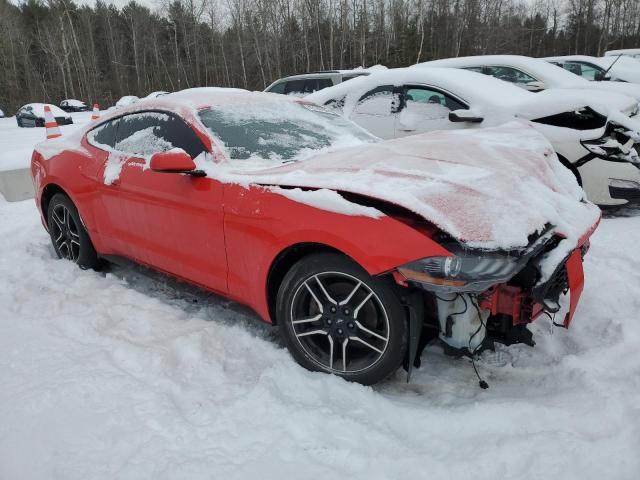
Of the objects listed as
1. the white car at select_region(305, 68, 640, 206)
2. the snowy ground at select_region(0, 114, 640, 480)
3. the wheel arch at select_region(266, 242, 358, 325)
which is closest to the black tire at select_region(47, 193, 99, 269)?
the snowy ground at select_region(0, 114, 640, 480)

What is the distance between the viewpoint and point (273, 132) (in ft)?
10.2

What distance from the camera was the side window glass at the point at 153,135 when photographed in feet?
9.61

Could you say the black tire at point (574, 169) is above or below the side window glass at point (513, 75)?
below

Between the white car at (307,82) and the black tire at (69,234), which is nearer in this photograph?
the black tire at (69,234)

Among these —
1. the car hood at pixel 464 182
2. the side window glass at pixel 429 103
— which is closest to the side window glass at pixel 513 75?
the side window glass at pixel 429 103

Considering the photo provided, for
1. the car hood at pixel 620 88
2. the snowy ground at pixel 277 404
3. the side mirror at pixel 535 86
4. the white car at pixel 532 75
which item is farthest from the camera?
the side mirror at pixel 535 86

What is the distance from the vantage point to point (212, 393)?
2.28m

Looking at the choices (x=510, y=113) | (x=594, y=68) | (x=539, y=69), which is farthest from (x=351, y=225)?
(x=594, y=68)

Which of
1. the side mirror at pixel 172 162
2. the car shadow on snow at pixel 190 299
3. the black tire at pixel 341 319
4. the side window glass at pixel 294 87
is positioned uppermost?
the side window glass at pixel 294 87

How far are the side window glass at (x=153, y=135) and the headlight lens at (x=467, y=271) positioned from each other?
1.61m

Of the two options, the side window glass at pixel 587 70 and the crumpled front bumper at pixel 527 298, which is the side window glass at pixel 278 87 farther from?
the crumpled front bumper at pixel 527 298

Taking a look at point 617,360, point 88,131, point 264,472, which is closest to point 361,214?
point 264,472

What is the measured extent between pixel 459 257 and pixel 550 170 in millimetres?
1151

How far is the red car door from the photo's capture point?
Answer: 2695 millimetres
